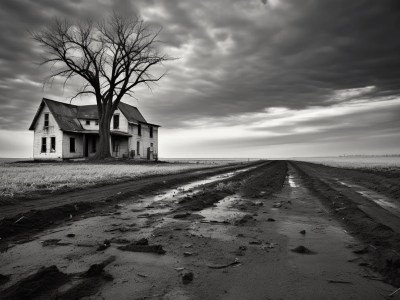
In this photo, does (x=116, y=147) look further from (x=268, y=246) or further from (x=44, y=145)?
(x=268, y=246)

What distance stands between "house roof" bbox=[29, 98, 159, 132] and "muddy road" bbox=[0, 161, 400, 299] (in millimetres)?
35178

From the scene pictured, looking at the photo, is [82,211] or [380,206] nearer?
Result: [82,211]

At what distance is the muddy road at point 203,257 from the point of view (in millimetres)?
2613

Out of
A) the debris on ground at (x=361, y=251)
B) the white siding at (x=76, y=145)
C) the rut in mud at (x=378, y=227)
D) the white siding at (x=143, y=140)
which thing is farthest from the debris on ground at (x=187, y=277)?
the white siding at (x=143, y=140)

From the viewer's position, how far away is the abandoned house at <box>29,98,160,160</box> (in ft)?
123

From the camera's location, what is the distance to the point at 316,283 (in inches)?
110

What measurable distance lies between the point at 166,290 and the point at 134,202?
5.44 meters

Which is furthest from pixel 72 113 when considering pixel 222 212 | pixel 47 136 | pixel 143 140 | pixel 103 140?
pixel 222 212

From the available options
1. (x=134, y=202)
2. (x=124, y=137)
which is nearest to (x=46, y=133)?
(x=124, y=137)

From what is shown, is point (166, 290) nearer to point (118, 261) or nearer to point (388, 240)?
point (118, 261)

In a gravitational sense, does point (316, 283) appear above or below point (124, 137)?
below

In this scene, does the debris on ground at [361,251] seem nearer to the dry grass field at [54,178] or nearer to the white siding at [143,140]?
the dry grass field at [54,178]

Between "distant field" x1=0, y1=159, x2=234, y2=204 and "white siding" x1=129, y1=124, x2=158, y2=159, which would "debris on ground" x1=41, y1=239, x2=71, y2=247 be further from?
"white siding" x1=129, y1=124, x2=158, y2=159

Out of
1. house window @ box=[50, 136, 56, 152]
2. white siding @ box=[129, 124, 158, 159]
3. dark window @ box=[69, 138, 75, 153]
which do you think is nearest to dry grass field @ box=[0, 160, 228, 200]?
dark window @ box=[69, 138, 75, 153]
